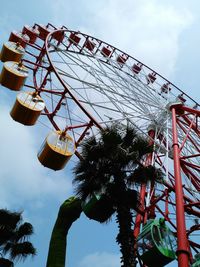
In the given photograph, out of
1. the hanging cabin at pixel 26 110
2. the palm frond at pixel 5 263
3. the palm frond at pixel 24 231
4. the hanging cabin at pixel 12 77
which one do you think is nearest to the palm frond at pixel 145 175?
the palm frond at pixel 5 263

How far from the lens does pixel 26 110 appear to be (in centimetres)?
1658

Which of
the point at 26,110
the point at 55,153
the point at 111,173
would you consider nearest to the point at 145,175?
the point at 111,173

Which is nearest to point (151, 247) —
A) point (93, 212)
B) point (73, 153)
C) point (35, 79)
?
point (93, 212)

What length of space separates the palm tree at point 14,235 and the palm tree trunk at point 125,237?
4905 millimetres

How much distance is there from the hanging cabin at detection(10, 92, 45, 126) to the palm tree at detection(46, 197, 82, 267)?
3.54 meters

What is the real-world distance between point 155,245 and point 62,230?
12.6 ft

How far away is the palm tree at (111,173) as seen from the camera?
428 inches

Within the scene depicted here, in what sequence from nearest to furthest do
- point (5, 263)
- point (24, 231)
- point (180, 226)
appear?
point (180, 226) → point (5, 263) → point (24, 231)

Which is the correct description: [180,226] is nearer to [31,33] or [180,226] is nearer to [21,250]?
[21,250]

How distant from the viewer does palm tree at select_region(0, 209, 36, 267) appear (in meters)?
14.0

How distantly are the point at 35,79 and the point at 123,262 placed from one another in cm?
1187

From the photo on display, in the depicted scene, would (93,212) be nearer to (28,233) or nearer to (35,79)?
(28,233)

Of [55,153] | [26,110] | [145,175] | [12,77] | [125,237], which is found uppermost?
[12,77]

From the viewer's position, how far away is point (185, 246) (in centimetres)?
1019
